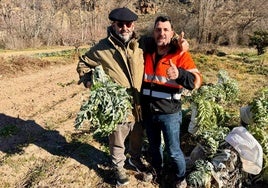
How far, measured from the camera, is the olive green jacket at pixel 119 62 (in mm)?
3613

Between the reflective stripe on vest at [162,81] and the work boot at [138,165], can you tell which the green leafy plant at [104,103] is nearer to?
the reflective stripe on vest at [162,81]

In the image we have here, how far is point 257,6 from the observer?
3653cm

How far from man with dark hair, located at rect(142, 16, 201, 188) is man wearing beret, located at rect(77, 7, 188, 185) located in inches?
3.9

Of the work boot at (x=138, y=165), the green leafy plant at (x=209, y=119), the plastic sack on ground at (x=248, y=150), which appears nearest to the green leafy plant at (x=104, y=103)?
the work boot at (x=138, y=165)

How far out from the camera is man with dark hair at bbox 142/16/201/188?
3359 mm

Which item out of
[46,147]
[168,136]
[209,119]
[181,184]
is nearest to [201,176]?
[181,184]

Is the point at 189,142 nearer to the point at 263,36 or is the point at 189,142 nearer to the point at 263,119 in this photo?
the point at 263,119

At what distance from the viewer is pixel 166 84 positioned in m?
3.57

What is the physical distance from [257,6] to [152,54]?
36.2m

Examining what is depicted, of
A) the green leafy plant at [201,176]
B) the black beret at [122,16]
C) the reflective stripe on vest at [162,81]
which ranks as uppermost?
the black beret at [122,16]

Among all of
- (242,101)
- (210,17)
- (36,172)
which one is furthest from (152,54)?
(210,17)

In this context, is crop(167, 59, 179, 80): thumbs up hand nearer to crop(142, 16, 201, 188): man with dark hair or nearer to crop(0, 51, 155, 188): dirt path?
crop(142, 16, 201, 188): man with dark hair

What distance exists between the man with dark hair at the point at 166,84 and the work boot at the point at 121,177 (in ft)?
1.92

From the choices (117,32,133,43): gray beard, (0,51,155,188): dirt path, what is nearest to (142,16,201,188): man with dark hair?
(117,32,133,43): gray beard
